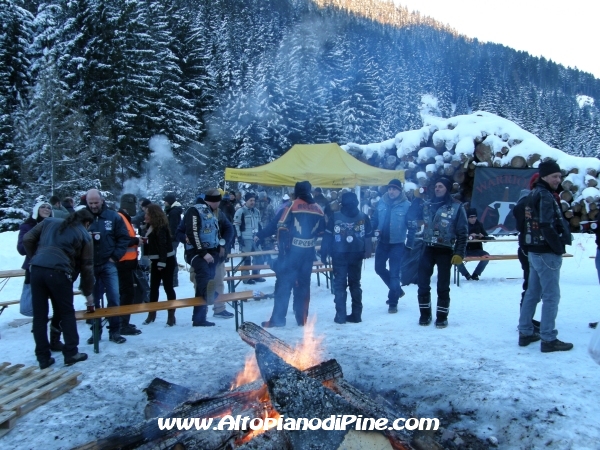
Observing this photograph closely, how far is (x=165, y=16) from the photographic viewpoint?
35375 millimetres

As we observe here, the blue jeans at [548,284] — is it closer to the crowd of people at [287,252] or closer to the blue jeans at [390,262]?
the crowd of people at [287,252]

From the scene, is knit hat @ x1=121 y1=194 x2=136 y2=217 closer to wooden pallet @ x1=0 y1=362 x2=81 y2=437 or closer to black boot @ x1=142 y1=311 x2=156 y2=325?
black boot @ x1=142 y1=311 x2=156 y2=325

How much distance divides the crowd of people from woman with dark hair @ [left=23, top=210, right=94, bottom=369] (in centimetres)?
1

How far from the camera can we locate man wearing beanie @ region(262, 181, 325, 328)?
6203mm

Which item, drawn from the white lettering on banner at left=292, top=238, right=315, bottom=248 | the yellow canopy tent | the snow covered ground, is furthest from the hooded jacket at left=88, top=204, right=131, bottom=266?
the yellow canopy tent

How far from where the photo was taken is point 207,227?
643cm

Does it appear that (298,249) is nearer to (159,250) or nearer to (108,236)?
(159,250)

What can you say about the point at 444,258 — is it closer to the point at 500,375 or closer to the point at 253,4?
the point at 500,375

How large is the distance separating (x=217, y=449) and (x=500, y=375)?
2.64 m


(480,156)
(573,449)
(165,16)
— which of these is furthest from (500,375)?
(165,16)

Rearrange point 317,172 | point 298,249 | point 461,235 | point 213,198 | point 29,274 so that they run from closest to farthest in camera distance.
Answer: point 461,235, point 29,274, point 298,249, point 213,198, point 317,172

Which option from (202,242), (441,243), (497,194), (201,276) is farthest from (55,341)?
(497,194)

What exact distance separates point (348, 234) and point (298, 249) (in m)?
0.76

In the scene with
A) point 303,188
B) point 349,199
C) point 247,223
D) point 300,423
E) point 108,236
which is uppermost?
point 303,188
